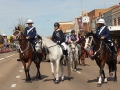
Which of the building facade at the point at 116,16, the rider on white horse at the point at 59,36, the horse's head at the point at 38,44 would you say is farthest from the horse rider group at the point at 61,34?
the building facade at the point at 116,16

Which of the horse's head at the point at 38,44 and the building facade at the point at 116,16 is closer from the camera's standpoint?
the horse's head at the point at 38,44

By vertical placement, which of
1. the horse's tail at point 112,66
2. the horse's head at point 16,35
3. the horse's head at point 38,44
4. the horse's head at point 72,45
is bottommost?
the horse's tail at point 112,66

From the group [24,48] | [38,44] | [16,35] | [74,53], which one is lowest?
[74,53]

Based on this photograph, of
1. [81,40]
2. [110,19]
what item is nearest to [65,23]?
[110,19]

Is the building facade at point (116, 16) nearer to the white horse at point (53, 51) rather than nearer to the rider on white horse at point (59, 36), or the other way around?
the rider on white horse at point (59, 36)

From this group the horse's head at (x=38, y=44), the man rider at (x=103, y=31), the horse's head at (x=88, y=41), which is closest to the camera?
the horse's head at (x=88, y=41)

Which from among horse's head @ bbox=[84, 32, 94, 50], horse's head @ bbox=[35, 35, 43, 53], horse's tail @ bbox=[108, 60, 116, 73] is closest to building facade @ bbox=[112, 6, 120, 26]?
horse's tail @ bbox=[108, 60, 116, 73]

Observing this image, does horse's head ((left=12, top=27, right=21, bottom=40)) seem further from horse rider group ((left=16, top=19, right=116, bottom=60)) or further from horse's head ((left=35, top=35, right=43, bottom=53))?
horse's head ((left=35, top=35, right=43, bottom=53))

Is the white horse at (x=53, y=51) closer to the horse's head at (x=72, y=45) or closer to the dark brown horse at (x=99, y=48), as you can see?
the dark brown horse at (x=99, y=48)

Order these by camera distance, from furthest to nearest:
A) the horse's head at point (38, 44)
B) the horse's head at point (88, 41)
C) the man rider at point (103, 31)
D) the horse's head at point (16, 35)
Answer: the horse's head at point (16, 35) → the horse's head at point (38, 44) → the man rider at point (103, 31) → the horse's head at point (88, 41)

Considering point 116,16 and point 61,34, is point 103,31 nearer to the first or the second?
point 61,34

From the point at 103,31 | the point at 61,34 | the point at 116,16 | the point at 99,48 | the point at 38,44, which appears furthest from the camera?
the point at 116,16

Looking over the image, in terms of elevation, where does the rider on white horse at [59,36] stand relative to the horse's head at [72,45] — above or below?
above

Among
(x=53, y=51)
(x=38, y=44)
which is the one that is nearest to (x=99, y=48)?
(x=53, y=51)
